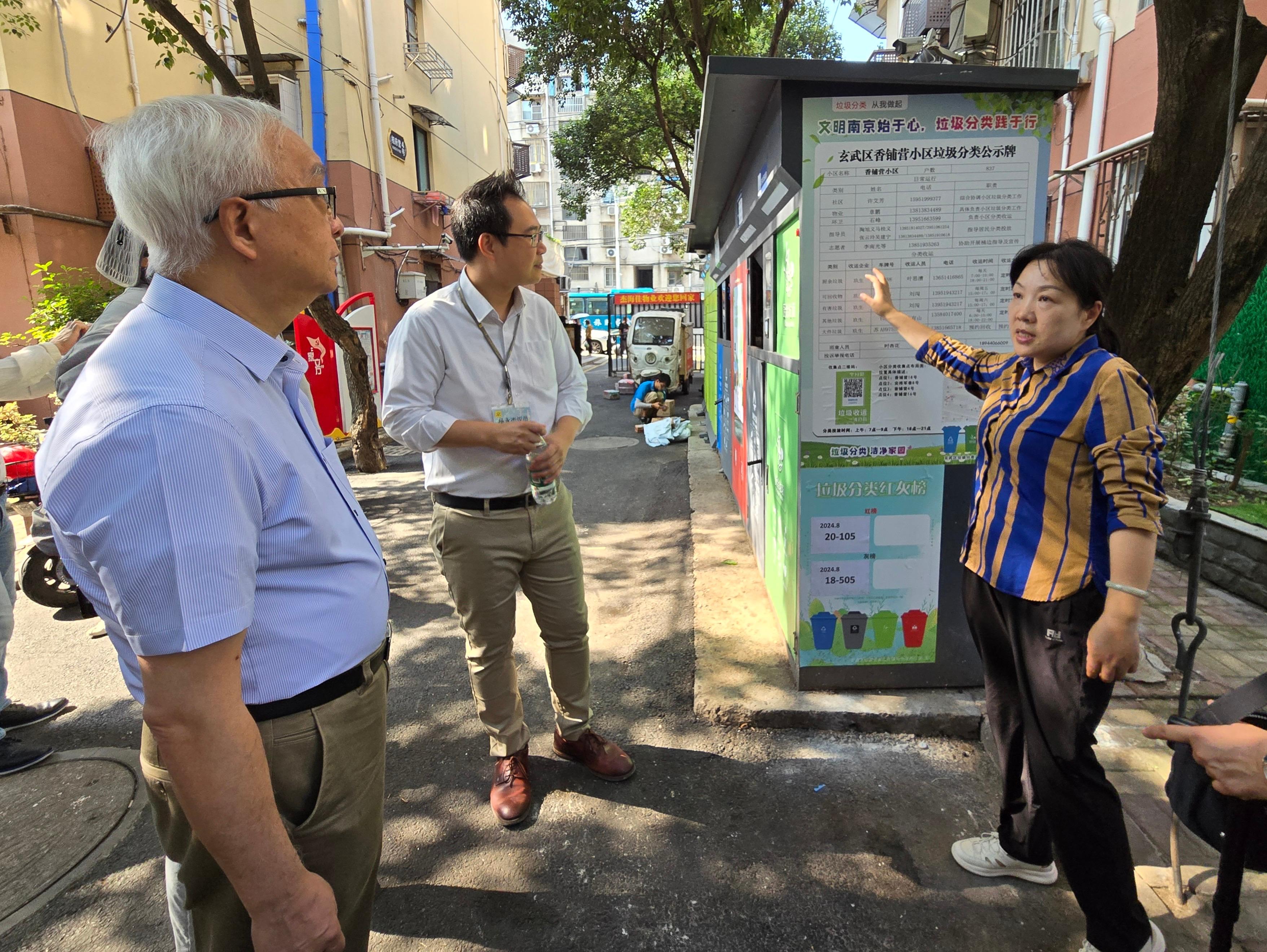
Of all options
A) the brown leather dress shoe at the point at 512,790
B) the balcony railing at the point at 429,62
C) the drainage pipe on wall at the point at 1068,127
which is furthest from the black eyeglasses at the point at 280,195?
the balcony railing at the point at 429,62

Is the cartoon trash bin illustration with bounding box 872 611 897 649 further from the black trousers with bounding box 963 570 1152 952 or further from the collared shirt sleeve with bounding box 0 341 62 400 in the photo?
the collared shirt sleeve with bounding box 0 341 62 400

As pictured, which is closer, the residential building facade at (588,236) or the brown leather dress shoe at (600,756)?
the brown leather dress shoe at (600,756)

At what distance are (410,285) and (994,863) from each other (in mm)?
15142

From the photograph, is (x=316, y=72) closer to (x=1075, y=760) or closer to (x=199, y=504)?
(x=199, y=504)

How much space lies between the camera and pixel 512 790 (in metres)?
2.65

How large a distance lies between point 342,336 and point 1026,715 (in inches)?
326

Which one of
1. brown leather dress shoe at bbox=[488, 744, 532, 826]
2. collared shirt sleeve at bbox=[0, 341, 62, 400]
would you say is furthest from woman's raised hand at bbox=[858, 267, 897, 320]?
collared shirt sleeve at bbox=[0, 341, 62, 400]

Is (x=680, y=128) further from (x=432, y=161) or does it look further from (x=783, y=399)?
(x=783, y=399)

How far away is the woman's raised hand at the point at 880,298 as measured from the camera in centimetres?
271

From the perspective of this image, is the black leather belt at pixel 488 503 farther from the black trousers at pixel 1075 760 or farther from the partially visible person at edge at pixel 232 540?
the black trousers at pixel 1075 760

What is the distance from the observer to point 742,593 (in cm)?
451

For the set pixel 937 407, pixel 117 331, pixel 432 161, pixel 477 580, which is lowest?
pixel 477 580

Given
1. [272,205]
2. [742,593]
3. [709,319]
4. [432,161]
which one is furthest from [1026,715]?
[432,161]

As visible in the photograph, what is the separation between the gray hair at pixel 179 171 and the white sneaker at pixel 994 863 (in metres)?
2.55
